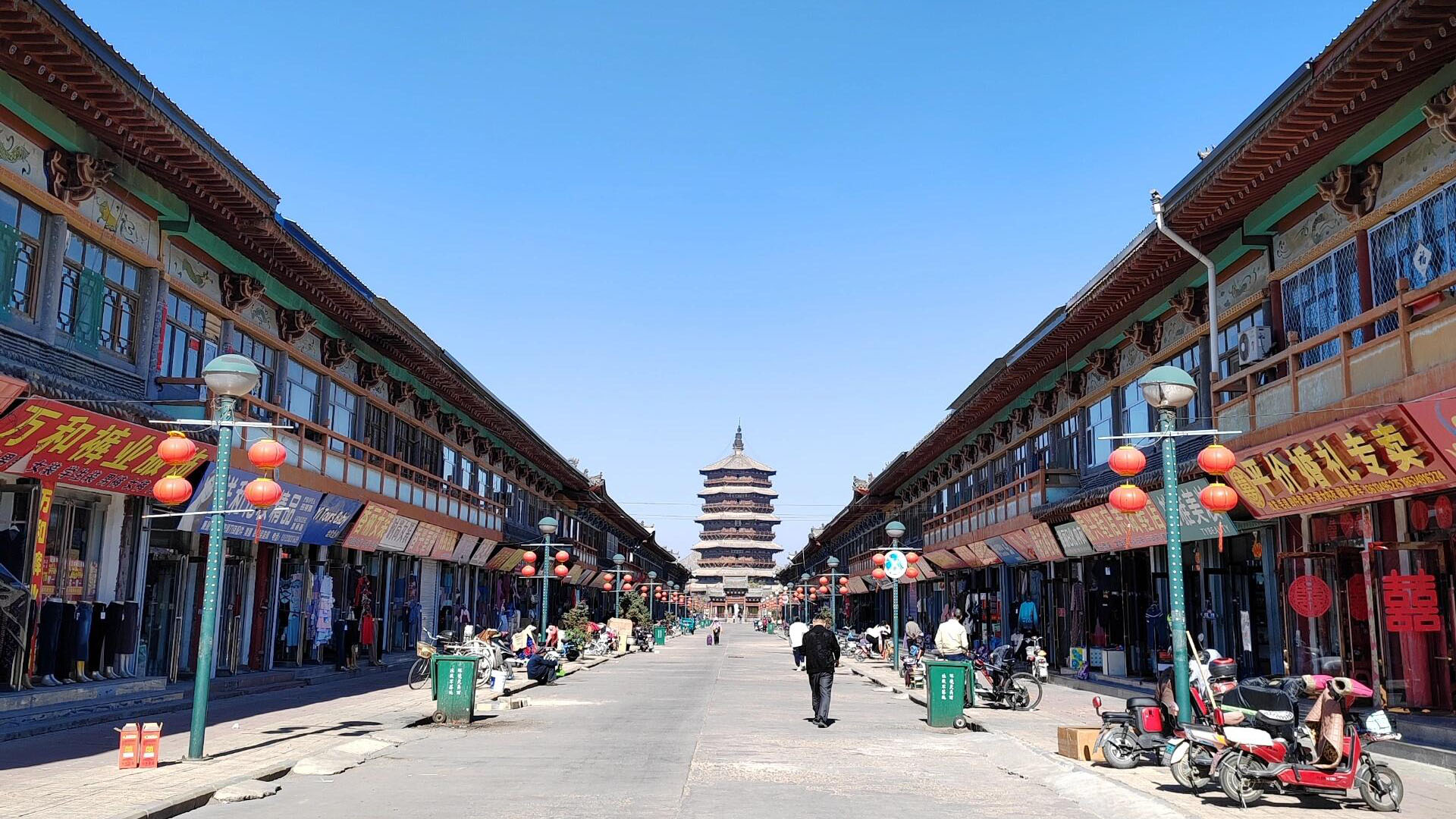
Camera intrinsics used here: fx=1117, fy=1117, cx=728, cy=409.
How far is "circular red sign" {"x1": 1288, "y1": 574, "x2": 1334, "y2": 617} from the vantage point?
49.2 feet

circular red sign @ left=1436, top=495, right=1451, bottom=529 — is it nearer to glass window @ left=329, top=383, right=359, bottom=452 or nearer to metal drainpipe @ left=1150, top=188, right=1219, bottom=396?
metal drainpipe @ left=1150, top=188, right=1219, bottom=396

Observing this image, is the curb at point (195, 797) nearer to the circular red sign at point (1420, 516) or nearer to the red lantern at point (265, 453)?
the red lantern at point (265, 453)

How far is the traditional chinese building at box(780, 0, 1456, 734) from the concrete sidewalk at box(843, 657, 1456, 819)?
52.9 inches

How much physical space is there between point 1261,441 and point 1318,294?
2.22 m

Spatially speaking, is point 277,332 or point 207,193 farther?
point 277,332

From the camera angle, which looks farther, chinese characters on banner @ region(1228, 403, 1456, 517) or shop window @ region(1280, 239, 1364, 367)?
shop window @ region(1280, 239, 1364, 367)

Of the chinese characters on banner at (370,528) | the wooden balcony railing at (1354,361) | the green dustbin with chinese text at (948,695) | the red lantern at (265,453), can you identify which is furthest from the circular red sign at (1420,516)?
the chinese characters on banner at (370,528)

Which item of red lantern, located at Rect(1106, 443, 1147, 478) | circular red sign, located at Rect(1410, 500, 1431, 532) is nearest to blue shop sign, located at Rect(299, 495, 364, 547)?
red lantern, located at Rect(1106, 443, 1147, 478)

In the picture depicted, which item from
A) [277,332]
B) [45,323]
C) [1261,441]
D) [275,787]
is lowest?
[275,787]

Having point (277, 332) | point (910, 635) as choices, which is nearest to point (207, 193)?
point (277, 332)

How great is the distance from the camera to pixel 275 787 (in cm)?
983

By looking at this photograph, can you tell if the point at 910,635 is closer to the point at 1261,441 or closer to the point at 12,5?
the point at 1261,441

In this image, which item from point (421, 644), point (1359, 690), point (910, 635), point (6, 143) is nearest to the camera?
point (1359, 690)

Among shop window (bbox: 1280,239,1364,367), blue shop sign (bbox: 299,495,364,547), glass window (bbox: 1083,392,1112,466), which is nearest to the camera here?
shop window (bbox: 1280,239,1364,367)
